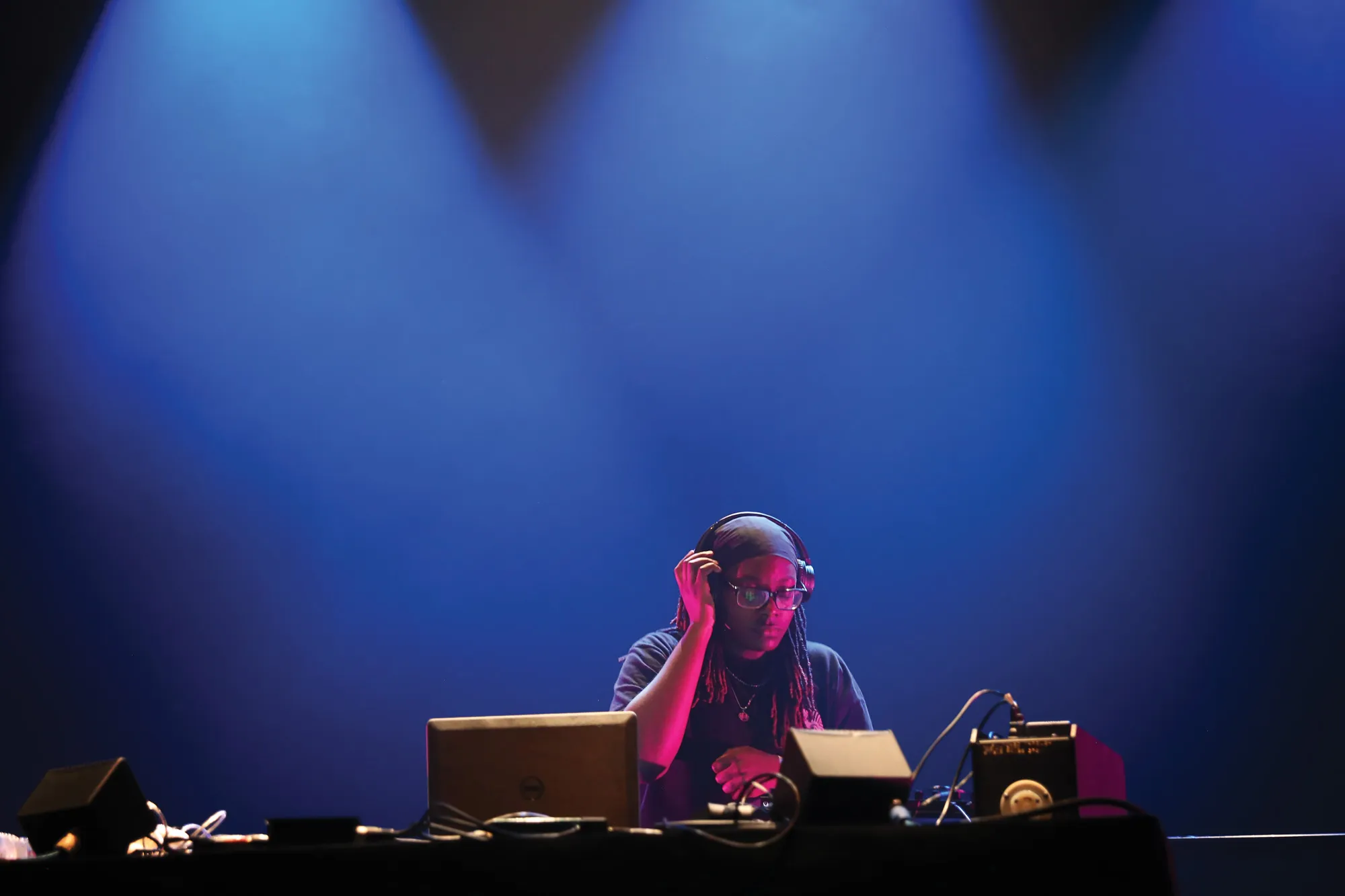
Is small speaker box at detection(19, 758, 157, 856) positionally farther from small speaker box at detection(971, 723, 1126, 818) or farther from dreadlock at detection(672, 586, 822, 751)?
dreadlock at detection(672, 586, 822, 751)

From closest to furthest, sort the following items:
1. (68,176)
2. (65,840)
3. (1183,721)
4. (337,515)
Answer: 1. (65,840)
2. (1183,721)
3. (337,515)
4. (68,176)

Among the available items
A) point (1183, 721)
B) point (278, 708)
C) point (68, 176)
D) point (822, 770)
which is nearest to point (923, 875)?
point (822, 770)

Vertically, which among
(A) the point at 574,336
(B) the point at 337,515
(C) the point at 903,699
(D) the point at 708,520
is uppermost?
(A) the point at 574,336

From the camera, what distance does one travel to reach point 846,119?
12.6ft

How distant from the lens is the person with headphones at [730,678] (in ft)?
10.1

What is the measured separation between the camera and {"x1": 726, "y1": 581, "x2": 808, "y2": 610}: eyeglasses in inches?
128

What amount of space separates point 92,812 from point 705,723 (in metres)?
1.84

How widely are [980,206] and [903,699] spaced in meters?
1.71

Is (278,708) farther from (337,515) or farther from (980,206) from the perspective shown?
(980,206)

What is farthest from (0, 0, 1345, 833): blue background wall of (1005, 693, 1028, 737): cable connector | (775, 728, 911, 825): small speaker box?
(775, 728, 911, 825): small speaker box

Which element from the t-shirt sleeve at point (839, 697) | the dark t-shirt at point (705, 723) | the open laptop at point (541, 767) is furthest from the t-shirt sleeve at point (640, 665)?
the open laptop at point (541, 767)

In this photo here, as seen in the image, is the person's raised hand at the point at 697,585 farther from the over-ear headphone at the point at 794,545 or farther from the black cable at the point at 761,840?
the black cable at the point at 761,840

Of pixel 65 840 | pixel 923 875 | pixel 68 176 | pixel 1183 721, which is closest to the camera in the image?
A: pixel 923 875

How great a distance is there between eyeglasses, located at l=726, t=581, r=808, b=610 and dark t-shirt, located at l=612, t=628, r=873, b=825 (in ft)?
0.56
